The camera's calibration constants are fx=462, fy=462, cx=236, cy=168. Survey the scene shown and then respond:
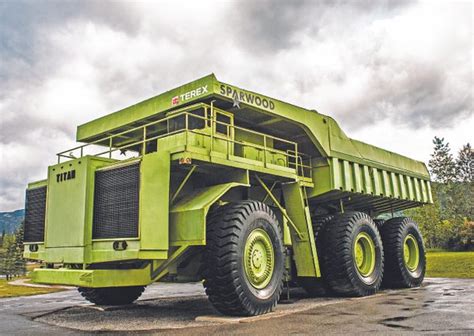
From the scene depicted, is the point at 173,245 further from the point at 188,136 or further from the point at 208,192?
the point at 188,136

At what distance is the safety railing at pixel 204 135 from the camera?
8.91 metres

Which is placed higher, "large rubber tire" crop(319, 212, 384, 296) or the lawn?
"large rubber tire" crop(319, 212, 384, 296)

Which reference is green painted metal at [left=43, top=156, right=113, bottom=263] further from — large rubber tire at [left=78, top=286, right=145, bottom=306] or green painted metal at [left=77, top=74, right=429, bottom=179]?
large rubber tire at [left=78, top=286, right=145, bottom=306]

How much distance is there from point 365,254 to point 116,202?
7.30 m

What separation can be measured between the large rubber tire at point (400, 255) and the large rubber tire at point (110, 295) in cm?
759

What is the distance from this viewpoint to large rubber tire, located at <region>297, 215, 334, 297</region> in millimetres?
11664

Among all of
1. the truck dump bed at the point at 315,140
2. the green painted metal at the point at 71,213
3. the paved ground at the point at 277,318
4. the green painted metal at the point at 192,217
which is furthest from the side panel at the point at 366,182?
the green painted metal at the point at 71,213

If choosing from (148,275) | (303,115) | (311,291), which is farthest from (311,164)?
(148,275)

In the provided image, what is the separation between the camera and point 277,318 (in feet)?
26.7

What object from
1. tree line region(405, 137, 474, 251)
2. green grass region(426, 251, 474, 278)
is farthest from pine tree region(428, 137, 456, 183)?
green grass region(426, 251, 474, 278)

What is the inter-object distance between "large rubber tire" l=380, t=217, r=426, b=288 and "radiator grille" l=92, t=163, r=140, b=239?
907 centimetres

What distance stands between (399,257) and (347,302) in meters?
4.12

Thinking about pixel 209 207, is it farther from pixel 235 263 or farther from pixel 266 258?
pixel 266 258

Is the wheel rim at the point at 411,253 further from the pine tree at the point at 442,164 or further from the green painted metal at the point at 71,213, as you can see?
the pine tree at the point at 442,164
